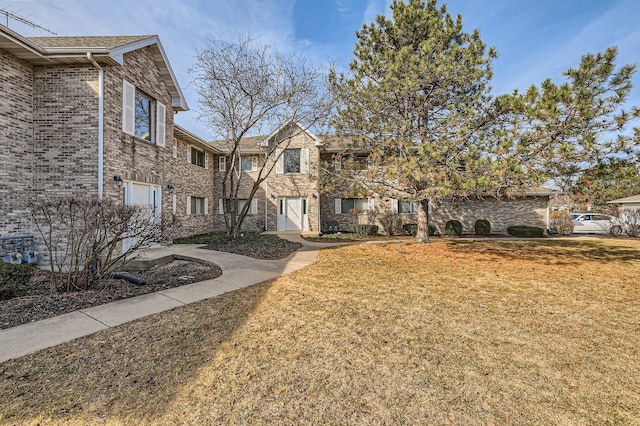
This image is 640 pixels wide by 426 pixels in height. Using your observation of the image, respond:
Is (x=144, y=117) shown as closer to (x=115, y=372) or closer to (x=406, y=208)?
(x=115, y=372)

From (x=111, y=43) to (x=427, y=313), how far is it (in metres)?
10.5

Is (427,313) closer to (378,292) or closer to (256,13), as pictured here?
(378,292)

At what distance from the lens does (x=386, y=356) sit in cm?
306

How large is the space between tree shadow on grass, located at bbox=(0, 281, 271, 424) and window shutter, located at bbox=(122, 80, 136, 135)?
700cm

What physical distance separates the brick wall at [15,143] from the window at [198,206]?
754 centimetres

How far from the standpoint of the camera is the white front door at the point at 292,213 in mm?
17375

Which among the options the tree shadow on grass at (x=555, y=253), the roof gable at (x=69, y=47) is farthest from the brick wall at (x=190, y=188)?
the tree shadow on grass at (x=555, y=253)

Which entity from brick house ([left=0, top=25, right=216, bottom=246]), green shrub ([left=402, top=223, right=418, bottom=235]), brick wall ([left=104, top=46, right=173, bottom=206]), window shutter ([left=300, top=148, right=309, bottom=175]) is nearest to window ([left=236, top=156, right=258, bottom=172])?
window shutter ([left=300, top=148, right=309, bottom=175])

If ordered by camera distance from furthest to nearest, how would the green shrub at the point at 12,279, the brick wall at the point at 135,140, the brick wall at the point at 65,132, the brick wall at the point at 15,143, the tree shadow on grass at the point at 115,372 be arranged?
the brick wall at the point at 135,140, the brick wall at the point at 65,132, the brick wall at the point at 15,143, the green shrub at the point at 12,279, the tree shadow on grass at the point at 115,372

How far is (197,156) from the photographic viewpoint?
15.9 metres

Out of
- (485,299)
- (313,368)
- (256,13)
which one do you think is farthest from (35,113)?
(485,299)

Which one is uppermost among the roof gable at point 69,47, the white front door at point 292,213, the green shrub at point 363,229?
the roof gable at point 69,47

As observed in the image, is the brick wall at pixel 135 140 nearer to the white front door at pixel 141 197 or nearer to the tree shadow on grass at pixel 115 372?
the white front door at pixel 141 197

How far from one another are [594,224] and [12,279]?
88.8 ft
